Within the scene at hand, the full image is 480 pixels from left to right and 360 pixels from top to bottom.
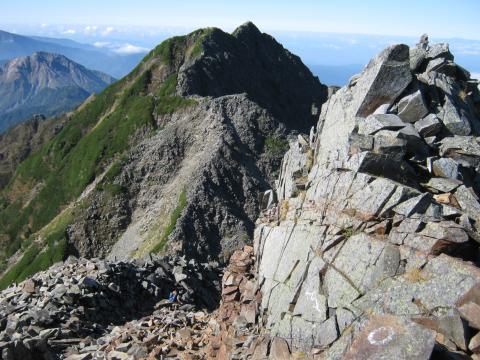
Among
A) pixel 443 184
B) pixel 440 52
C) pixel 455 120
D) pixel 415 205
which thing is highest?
pixel 440 52

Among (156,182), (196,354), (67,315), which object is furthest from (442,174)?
(156,182)

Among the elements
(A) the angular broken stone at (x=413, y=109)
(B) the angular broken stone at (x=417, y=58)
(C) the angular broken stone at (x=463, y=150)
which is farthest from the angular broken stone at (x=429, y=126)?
(B) the angular broken stone at (x=417, y=58)

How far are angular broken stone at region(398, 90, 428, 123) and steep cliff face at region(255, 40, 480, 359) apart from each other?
2.5 inches

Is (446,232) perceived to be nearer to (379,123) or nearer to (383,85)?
(379,123)

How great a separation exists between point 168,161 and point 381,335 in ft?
288

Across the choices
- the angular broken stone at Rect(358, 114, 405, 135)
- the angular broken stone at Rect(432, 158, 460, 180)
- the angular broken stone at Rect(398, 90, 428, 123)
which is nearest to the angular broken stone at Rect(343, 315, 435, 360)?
the angular broken stone at Rect(432, 158, 460, 180)

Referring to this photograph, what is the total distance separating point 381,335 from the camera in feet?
47.2

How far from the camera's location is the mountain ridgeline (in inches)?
3428

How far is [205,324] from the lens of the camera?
3419cm

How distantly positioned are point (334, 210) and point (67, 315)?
80.2 feet

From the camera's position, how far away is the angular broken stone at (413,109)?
94.2ft

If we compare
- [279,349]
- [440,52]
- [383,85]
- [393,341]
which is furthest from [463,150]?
[393,341]

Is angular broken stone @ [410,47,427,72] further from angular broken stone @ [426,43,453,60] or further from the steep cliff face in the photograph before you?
the steep cliff face

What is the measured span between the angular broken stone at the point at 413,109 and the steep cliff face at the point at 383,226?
0.06 m
